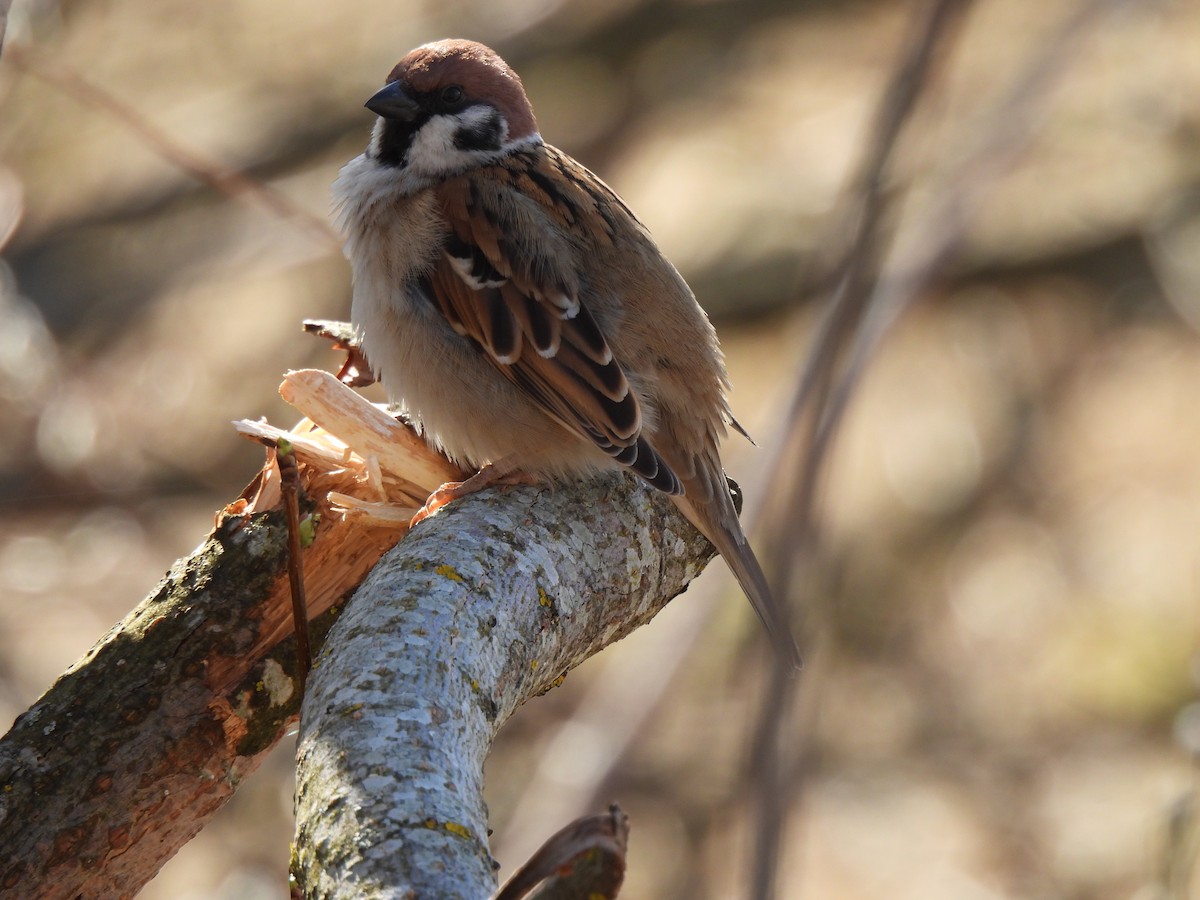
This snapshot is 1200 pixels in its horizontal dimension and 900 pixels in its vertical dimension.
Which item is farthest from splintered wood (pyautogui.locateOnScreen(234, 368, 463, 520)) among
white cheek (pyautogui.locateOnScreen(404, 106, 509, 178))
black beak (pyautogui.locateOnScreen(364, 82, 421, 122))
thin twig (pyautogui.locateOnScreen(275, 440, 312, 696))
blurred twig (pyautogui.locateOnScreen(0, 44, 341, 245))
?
black beak (pyautogui.locateOnScreen(364, 82, 421, 122))

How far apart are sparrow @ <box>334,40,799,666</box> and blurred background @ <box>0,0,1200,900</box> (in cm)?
27

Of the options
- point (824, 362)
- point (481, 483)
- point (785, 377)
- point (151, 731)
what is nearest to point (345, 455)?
point (481, 483)

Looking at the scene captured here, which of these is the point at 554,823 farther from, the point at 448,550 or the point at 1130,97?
the point at 1130,97

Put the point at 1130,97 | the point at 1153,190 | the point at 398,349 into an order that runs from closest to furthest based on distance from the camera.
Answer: the point at 398,349 < the point at 1153,190 < the point at 1130,97

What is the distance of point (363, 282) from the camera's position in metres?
2.98

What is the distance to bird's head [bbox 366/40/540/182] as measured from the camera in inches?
122

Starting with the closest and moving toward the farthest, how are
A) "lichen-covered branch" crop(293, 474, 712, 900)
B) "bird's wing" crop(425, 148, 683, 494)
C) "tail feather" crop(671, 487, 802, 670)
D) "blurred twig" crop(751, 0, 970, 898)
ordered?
"blurred twig" crop(751, 0, 970, 898) < "lichen-covered branch" crop(293, 474, 712, 900) < "tail feather" crop(671, 487, 802, 670) < "bird's wing" crop(425, 148, 683, 494)

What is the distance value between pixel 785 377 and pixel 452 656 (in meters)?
2.91

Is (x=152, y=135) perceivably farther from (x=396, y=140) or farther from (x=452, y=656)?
(x=452, y=656)

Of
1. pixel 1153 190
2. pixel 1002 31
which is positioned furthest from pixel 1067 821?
pixel 1002 31

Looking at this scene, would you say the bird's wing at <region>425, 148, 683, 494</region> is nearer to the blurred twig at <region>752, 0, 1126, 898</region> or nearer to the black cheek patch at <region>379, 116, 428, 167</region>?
the black cheek patch at <region>379, 116, 428, 167</region>

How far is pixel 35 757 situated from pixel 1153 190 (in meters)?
5.22

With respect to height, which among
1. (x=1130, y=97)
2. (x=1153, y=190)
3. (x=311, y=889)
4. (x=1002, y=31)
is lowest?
(x=311, y=889)

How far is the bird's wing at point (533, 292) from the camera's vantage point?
2760mm
